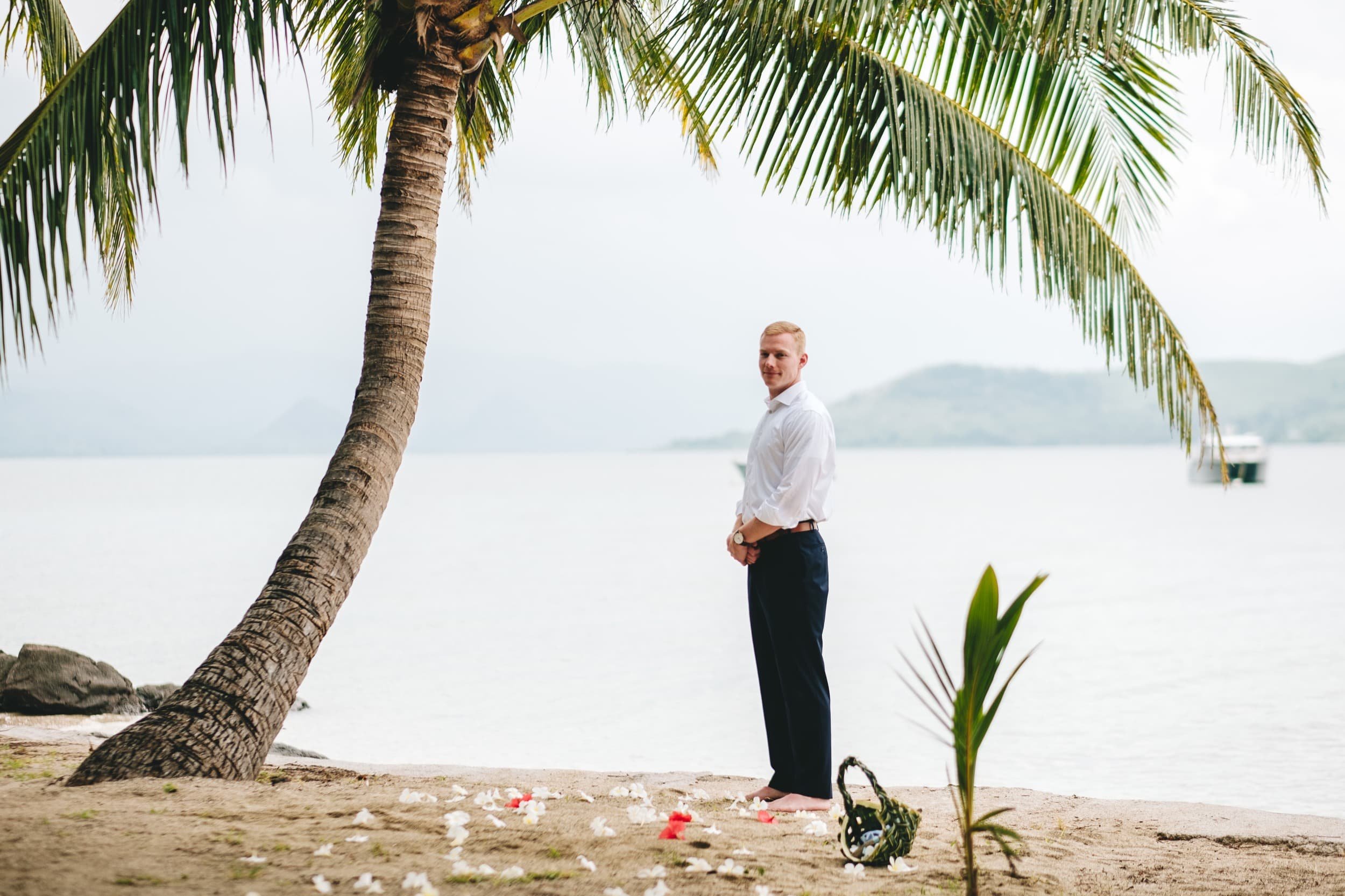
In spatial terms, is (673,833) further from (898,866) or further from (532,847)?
(898,866)

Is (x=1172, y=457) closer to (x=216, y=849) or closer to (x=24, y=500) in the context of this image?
(x=24, y=500)

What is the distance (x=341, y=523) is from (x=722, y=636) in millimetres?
9703

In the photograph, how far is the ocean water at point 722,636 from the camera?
8438 millimetres

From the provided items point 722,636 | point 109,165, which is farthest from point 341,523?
point 722,636

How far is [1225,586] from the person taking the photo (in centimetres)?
1873

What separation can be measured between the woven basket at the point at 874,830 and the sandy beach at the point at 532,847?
62 mm

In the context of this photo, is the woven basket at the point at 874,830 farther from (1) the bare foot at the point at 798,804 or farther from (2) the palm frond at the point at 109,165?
(2) the palm frond at the point at 109,165

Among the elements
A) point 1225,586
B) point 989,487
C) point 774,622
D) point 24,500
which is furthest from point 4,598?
point 989,487

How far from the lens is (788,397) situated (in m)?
4.59

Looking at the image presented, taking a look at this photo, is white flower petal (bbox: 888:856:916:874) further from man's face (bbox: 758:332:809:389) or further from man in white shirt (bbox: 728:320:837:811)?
man's face (bbox: 758:332:809:389)

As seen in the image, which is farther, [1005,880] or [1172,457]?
[1172,457]

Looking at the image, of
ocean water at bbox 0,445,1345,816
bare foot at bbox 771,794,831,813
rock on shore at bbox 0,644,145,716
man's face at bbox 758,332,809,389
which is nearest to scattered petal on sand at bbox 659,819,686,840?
bare foot at bbox 771,794,831,813

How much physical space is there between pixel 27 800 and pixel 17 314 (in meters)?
1.74

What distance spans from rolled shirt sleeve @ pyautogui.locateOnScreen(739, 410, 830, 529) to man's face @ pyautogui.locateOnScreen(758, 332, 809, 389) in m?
0.19
